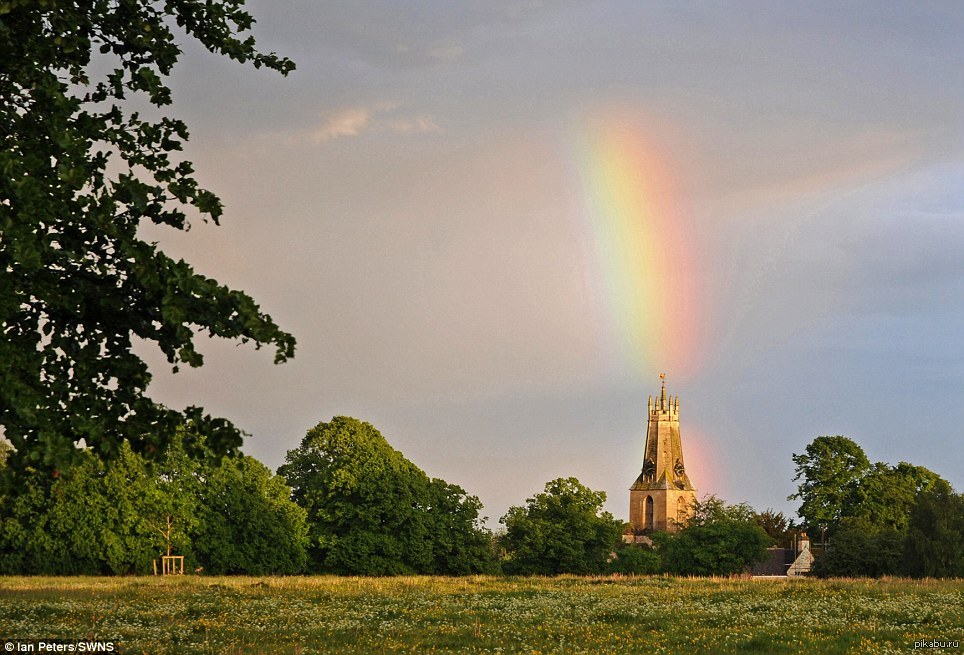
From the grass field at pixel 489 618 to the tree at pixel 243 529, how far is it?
1426 inches

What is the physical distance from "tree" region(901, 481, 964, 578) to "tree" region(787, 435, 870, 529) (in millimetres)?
33085

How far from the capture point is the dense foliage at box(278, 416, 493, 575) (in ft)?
319

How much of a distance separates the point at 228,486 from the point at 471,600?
5265cm

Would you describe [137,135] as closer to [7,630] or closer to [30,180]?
[30,180]

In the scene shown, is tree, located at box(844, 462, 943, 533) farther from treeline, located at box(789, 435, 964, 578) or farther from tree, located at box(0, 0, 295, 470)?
tree, located at box(0, 0, 295, 470)

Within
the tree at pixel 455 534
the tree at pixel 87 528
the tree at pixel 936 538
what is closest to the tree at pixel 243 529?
the tree at pixel 87 528

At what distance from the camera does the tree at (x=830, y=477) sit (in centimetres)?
12294

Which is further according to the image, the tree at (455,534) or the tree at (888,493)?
the tree at (888,493)

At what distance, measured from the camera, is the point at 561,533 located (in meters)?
104

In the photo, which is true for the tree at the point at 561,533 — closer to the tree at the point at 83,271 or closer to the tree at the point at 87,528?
the tree at the point at 87,528

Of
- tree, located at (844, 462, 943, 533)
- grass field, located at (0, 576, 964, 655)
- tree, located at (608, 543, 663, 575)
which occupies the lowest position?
tree, located at (608, 543, 663, 575)

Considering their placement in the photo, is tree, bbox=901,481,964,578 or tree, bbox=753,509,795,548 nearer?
tree, bbox=901,481,964,578

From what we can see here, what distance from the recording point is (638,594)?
4988cm

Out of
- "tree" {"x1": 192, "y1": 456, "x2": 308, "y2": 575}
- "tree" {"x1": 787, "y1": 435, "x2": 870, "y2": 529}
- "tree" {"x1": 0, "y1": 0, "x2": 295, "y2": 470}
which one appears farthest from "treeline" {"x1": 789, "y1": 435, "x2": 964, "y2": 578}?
"tree" {"x1": 0, "y1": 0, "x2": 295, "y2": 470}
